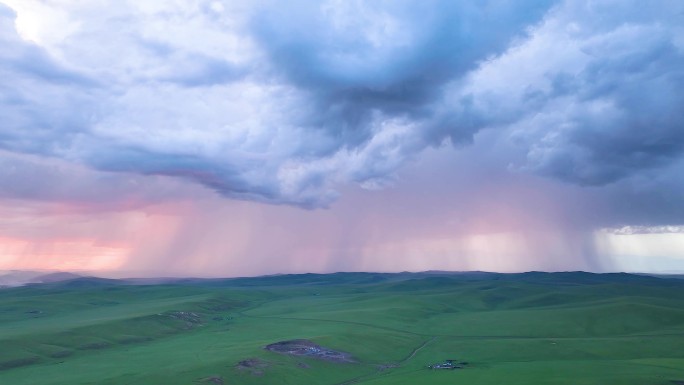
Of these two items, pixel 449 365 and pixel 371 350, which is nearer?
pixel 449 365

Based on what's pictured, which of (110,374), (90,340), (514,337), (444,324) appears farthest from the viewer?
(444,324)

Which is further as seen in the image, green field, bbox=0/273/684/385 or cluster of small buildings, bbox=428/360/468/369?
cluster of small buildings, bbox=428/360/468/369

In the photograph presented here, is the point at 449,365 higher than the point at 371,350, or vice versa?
the point at 371,350

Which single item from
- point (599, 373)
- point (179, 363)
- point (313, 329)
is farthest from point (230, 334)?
point (599, 373)

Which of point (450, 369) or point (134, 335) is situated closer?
point (450, 369)

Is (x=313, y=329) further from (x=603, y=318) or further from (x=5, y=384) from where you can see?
(x=603, y=318)

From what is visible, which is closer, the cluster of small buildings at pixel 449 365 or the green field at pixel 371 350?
the green field at pixel 371 350

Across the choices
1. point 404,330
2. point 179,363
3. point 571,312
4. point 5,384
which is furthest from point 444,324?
point 5,384

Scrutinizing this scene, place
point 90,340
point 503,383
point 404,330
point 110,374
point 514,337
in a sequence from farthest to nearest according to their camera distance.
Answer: point 404,330
point 514,337
point 90,340
point 110,374
point 503,383

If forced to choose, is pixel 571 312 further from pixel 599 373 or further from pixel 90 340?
pixel 90 340
